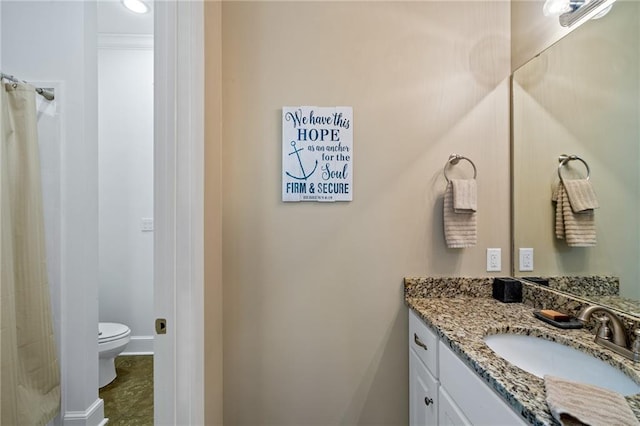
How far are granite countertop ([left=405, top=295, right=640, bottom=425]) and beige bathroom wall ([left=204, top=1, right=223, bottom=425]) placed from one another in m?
0.93

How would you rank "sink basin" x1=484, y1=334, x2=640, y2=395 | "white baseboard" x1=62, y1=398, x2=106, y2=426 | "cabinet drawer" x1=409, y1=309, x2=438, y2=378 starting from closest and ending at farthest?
"sink basin" x1=484, y1=334, x2=640, y2=395
"cabinet drawer" x1=409, y1=309, x2=438, y2=378
"white baseboard" x1=62, y1=398, x2=106, y2=426

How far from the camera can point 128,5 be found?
2.11 meters

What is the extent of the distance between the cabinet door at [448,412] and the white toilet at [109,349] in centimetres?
227

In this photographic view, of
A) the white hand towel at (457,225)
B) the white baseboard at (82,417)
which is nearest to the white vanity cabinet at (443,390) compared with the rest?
the white hand towel at (457,225)

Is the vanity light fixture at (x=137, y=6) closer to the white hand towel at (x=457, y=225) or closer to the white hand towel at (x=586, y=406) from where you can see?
the white hand towel at (x=457, y=225)

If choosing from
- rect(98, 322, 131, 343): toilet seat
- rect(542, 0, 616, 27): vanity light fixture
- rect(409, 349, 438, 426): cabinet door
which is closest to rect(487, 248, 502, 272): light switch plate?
rect(409, 349, 438, 426): cabinet door

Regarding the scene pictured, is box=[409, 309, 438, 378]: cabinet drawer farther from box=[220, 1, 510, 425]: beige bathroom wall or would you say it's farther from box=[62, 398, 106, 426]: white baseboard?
box=[62, 398, 106, 426]: white baseboard

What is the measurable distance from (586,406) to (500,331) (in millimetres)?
493

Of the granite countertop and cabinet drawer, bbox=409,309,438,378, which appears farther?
cabinet drawer, bbox=409,309,438,378

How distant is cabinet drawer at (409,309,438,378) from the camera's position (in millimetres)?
1064

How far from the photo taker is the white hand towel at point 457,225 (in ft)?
4.36

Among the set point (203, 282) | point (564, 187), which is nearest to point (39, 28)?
point (203, 282)

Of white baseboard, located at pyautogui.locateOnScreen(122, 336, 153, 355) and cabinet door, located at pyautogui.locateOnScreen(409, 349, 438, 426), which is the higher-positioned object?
cabinet door, located at pyautogui.locateOnScreen(409, 349, 438, 426)

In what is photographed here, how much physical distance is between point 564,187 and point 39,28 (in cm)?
293
